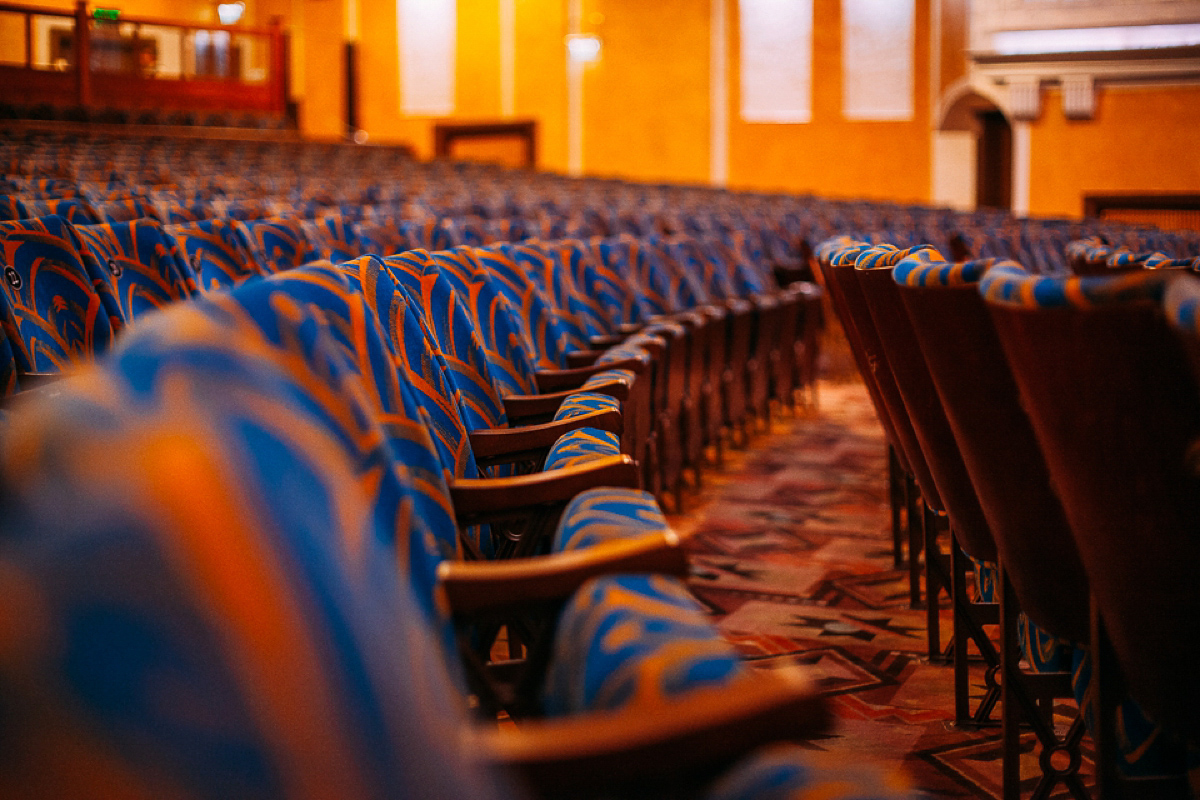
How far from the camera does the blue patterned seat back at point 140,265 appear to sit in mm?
1490

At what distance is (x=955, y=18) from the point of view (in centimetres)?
883

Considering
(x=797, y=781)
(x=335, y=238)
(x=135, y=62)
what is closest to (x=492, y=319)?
(x=335, y=238)

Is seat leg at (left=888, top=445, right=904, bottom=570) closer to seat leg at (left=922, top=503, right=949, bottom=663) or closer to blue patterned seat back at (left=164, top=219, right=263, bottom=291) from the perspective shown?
seat leg at (left=922, top=503, right=949, bottom=663)

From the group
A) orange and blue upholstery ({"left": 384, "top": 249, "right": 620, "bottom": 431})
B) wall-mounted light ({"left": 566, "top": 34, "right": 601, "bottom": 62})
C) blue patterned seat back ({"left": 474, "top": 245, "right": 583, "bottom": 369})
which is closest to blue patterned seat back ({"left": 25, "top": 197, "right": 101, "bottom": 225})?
blue patterned seat back ({"left": 474, "top": 245, "right": 583, "bottom": 369})

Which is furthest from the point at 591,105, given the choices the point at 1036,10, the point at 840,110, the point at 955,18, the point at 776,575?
the point at 776,575

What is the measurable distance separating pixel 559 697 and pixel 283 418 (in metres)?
0.29

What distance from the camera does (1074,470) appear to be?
2.19ft

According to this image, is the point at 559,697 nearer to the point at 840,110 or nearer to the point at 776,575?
the point at 776,575

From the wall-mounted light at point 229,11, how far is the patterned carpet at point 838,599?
34.0 ft

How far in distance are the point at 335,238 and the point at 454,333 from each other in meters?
1.10

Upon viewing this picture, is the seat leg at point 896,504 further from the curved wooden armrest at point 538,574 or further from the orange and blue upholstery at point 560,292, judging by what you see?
the curved wooden armrest at point 538,574

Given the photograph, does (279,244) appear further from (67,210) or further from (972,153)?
(972,153)

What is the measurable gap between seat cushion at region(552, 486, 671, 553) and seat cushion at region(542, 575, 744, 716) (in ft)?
0.32

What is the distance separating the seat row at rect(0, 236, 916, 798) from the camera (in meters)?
0.32
